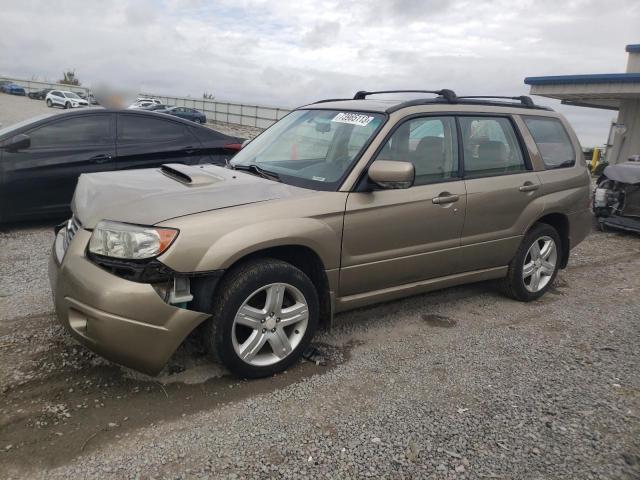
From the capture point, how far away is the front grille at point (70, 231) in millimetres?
3311

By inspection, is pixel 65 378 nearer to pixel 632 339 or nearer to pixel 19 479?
pixel 19 479

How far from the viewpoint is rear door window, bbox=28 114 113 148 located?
6.25 m

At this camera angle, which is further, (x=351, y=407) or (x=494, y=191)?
(x=494, y=191)

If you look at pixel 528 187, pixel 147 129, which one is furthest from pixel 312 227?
pixel 147 129

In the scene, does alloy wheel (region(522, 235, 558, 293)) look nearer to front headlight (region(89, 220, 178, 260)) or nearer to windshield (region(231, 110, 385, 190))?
windshield (region(231, 110, 385, 190))

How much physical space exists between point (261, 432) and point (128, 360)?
2.73 feet

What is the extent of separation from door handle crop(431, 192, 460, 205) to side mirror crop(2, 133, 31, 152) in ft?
15.5

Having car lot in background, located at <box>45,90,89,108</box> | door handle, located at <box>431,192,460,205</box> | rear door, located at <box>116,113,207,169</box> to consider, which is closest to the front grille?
door handle, located at <box>431,192,460,205</box>

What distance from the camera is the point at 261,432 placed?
2811 millimetres

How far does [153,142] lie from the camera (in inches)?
270

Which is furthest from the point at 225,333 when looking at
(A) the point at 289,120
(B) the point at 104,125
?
(B) the point at 104,125

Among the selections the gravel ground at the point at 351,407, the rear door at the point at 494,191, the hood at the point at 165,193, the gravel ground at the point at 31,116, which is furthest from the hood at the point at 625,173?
the gravel ground at the point at 31,116

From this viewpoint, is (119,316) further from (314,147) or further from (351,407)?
(314,147)

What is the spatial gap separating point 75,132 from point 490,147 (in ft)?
15.8
